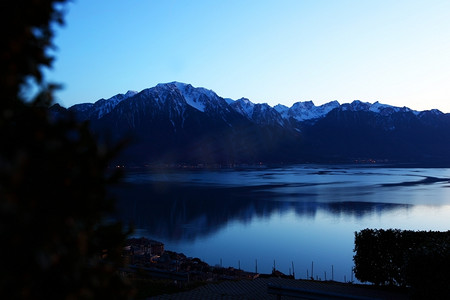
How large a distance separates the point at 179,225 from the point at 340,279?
24.4 m

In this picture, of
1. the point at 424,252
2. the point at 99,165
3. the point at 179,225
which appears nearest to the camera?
the point at 99,165

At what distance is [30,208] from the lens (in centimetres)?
263

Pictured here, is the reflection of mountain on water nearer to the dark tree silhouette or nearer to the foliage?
the foliage

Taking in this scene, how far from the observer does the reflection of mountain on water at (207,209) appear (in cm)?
4712

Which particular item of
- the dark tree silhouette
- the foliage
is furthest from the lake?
the dark tree silhouette

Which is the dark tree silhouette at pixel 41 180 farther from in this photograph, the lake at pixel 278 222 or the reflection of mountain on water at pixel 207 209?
the reflection of mountain on water at pixel 207 209

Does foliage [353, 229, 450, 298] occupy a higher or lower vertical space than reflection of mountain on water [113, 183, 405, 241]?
higher

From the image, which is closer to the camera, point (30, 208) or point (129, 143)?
point (30, 208)

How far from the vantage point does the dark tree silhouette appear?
98.2 inches

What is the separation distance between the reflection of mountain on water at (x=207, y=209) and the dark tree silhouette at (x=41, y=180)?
39.1m

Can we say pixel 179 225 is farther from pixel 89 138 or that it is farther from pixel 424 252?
pixel 89 138

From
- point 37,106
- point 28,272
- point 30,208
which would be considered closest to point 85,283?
point 28,272

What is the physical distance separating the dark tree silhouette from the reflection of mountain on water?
128 feet

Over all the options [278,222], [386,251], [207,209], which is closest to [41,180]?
[386,251]
